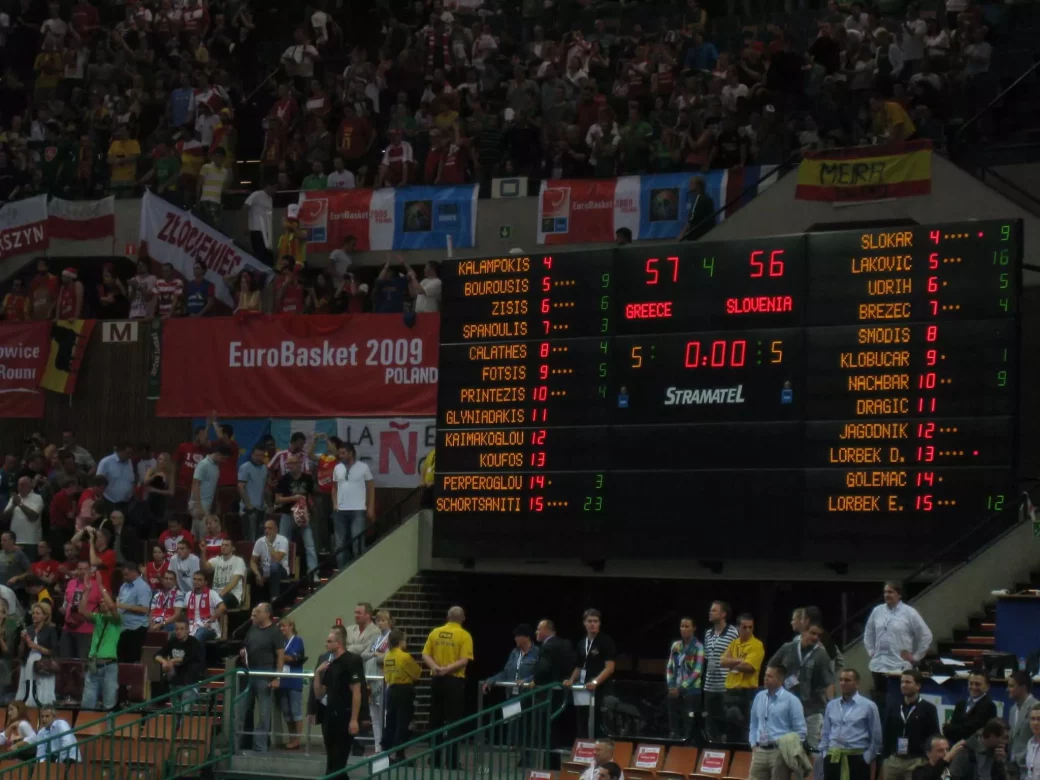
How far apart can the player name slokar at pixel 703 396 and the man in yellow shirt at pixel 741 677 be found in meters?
2.72

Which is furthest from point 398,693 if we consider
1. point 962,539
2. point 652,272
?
point 962,539

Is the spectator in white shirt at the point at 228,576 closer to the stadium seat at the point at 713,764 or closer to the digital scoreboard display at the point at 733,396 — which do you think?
the digital scoreboard display at the point at 733,396

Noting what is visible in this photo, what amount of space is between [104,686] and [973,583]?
938cm

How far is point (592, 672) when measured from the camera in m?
19.0

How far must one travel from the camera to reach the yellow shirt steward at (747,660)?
17844 mm

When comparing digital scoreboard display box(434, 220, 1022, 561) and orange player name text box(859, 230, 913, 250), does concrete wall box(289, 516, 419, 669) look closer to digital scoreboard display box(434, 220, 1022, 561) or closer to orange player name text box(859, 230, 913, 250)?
digital scoreboard display box(434, 220, 1022, 561)

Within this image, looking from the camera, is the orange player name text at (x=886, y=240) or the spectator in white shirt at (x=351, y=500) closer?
the orange player name text at (x=886, y=240)

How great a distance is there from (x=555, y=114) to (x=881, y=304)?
890 cm

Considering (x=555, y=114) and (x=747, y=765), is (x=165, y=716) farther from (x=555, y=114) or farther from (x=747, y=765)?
(x=555, y=114)

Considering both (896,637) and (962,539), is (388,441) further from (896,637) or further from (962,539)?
(896,637)

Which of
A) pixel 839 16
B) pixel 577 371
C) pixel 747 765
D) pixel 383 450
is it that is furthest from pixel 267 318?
pixel 747 765

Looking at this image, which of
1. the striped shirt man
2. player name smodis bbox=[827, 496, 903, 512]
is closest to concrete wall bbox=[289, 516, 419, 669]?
the striped shirt man

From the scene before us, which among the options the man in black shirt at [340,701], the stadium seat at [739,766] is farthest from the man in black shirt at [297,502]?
the stadium seat at [739,766]

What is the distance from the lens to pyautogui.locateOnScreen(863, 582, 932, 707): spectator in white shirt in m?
17.4
